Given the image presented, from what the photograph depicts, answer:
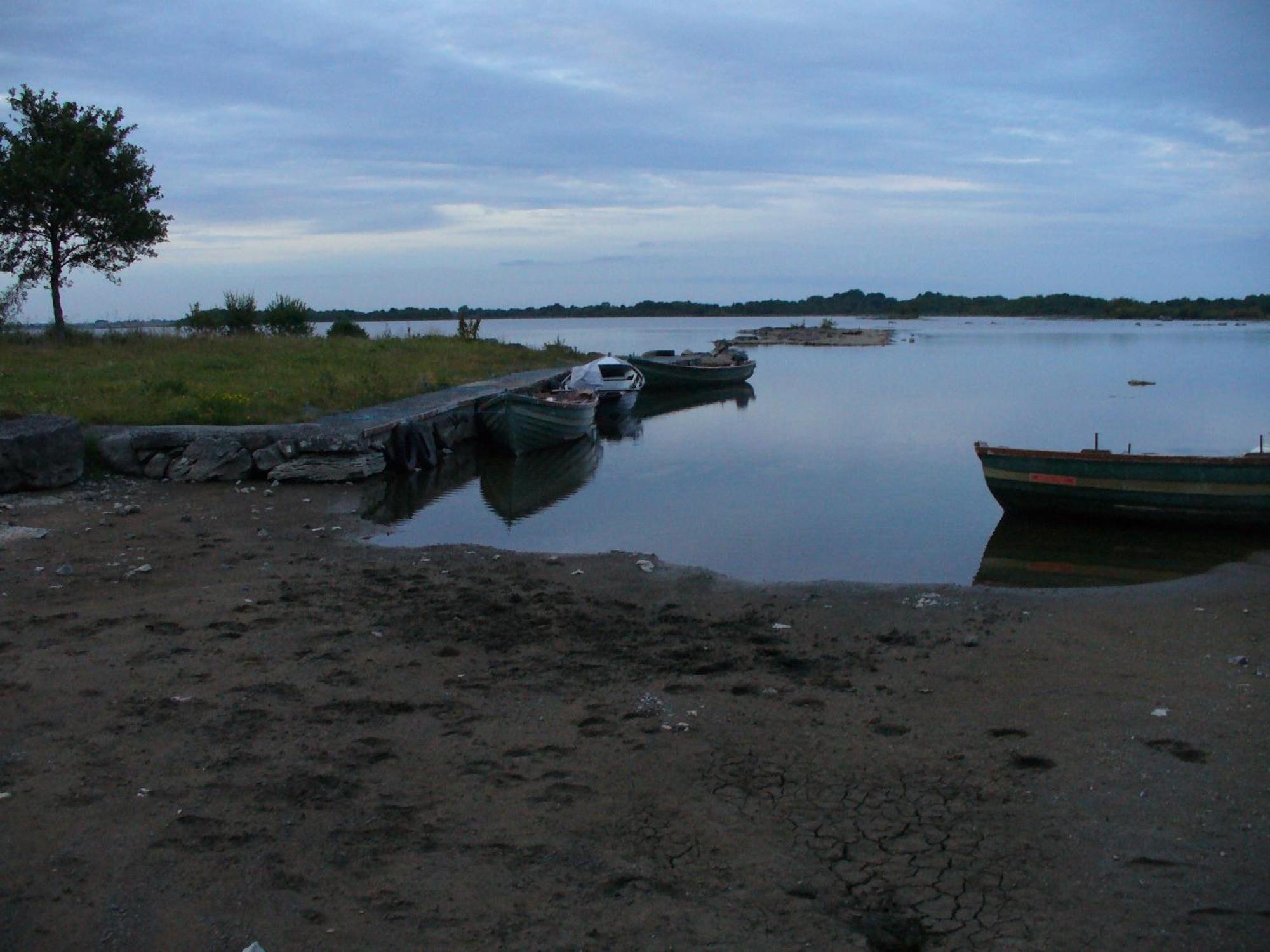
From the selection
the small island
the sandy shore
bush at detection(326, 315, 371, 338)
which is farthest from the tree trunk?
the small island

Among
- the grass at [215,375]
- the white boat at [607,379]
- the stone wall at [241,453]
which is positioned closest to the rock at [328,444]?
the stone wall at [241,453]

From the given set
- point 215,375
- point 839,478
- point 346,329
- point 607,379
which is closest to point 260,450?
point 215,375

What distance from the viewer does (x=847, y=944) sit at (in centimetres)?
371

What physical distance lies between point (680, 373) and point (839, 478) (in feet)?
71.7

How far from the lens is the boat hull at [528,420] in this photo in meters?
21.0

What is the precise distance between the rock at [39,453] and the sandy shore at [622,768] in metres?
4.80

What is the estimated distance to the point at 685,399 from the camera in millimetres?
40125

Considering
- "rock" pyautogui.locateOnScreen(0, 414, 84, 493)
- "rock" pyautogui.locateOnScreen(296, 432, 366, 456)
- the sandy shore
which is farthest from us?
"rock" pyautogui.locateOnScreen(296, 432, 366, 456)

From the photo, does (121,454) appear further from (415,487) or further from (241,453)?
(415,487)

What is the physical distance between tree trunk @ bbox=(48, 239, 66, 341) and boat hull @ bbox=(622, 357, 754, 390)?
1836 centimetres

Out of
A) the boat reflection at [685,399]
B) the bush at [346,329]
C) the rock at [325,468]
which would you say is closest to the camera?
the rock at [325,468]

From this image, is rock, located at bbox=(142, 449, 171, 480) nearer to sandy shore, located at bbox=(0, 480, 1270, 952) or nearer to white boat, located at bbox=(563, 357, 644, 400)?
sandy shore, located at bbox=(0, 480, 1270, 952)

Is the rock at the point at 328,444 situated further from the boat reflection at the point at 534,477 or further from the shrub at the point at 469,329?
the shrub at the point at 469,329

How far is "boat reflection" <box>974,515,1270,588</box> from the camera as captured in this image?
440 inches
